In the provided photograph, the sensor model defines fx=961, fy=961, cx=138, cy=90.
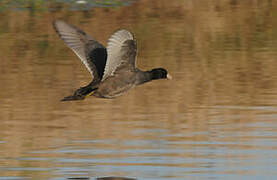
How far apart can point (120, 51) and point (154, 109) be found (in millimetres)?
3210

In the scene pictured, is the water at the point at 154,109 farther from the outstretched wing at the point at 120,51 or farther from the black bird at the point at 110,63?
the outstretched wing at the point at 120,51

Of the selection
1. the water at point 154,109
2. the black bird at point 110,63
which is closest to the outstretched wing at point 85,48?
the black bird at point 110,63

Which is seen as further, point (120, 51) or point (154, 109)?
point (154, 109)

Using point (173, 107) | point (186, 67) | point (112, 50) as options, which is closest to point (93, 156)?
point (112, 50)

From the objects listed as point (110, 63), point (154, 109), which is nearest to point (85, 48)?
point (110, 63)

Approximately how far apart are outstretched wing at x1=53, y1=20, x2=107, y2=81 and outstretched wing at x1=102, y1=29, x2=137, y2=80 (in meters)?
0.51

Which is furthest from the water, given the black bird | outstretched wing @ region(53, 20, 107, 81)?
outstretched wing @ region(53, 20, 107, 81)

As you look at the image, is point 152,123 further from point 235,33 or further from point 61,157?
point 235,33

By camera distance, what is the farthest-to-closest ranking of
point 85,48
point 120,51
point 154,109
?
point 154,109 < point 85,48 < point 120,51

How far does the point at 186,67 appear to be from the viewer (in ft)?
59.6

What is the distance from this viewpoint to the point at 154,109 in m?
14.2

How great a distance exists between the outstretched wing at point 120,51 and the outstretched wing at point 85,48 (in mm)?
511

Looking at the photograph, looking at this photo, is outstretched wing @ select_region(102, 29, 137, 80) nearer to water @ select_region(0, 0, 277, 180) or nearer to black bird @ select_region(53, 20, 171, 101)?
black bird @ select_region(53, 20, 171, 101)

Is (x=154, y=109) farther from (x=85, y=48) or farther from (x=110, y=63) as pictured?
(x=110, y=63)
